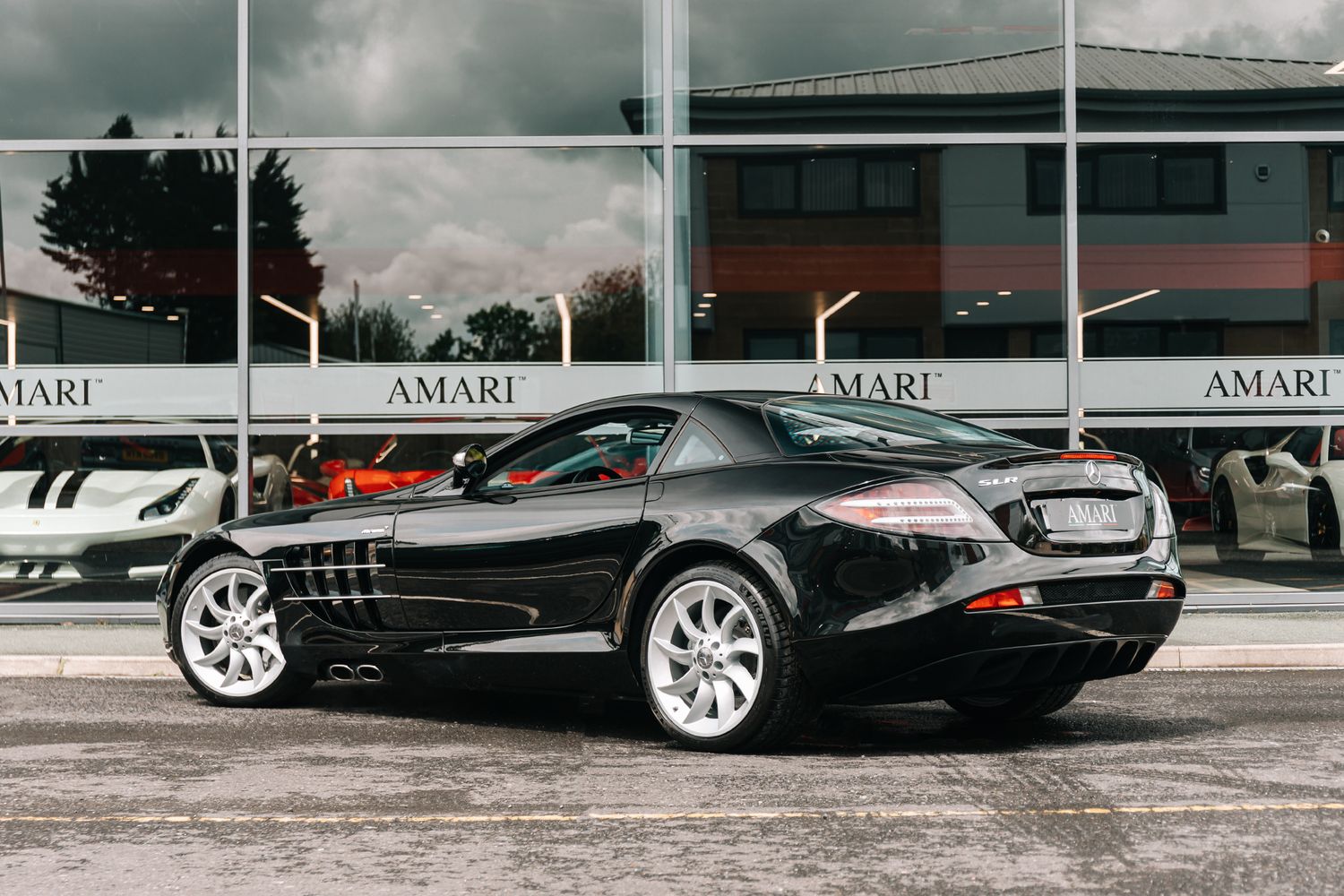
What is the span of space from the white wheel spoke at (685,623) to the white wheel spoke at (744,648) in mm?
138

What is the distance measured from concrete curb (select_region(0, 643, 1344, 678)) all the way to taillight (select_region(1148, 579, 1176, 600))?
324 cm

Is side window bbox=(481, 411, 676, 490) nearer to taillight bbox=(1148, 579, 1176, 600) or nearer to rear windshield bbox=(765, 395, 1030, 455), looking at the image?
rear windshield bbox=(765, 395, 1030, 455)

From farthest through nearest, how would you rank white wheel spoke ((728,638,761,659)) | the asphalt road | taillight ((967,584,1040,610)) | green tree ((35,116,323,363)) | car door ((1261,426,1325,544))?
green tree ((35,116,323,363))
car door ((1261,426,1325,544))
white wheel spoke ((728,638,761,659))
taillight ((967,584,1040,610))
the asphalt road

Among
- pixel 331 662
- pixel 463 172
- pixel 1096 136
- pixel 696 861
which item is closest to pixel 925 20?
pixel 1096 136

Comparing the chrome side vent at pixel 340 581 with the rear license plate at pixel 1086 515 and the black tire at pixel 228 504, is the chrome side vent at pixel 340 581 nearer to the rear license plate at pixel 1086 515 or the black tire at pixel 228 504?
the rear license plate at pixel 1086 515

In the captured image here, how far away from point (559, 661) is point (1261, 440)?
6.74 m

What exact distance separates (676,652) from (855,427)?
112cm

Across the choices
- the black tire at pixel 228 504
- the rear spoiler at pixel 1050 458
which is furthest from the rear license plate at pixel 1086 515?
the black tire at pixel 228 504

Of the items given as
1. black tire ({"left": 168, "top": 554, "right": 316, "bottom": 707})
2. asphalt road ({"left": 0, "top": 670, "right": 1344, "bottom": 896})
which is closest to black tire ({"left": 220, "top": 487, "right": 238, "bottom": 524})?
black tire ({"left": 168, "top": 554, "right": 316, "bottom": 707})

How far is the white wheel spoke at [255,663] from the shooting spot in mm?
7113

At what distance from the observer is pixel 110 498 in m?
10.9

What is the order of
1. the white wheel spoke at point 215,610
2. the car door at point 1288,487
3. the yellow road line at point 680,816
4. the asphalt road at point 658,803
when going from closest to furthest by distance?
the asphalt road at point 658,803 → the yellow road line at point 680,816 → the white wheel spoke at point 215,610 → the car door at point 1288,487

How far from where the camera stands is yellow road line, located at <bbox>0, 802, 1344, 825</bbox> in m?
4.51

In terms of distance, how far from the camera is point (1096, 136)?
1119 cm
